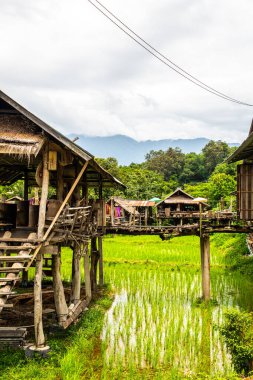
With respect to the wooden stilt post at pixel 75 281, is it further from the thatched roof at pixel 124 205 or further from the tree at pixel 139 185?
the tree at pixel 139 185

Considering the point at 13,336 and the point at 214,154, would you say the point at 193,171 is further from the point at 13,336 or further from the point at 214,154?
the point at 13,336

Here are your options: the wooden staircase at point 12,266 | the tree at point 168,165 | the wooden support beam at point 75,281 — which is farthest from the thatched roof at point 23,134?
the tree at point 168,165

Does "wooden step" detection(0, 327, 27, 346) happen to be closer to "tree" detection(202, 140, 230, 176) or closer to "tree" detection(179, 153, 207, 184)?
"tree" detection(179, 153, 207, 184)

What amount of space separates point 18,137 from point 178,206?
100ft

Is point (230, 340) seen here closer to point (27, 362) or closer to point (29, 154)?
point (27, 362)

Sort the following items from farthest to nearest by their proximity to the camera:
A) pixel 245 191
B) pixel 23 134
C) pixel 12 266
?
pixel 245 191, pixel 23 134, pixel 12 266

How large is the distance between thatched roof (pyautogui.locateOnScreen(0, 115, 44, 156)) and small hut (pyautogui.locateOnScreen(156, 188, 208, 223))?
27777 millimetres

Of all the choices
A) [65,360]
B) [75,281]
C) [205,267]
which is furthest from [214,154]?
[65,360]

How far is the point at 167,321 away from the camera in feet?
37.5

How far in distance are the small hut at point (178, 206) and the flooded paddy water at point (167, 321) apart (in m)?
15.3

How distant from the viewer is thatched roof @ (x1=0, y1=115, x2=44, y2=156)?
8383mm

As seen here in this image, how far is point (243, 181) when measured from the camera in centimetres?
1273

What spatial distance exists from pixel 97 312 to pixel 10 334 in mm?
3592

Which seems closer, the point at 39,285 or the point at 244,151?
the point at 39,285
